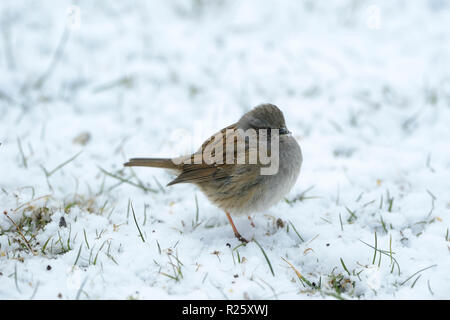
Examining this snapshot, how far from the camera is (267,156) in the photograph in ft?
12.3

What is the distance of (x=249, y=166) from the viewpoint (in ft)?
12.2

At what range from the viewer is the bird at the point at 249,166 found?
371 centimetres

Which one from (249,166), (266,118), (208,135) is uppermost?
(266,118)

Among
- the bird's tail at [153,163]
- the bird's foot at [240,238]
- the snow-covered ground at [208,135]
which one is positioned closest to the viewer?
the snow-covered ground at [208,135]

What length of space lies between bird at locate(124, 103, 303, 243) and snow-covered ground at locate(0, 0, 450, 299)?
32 centimetres

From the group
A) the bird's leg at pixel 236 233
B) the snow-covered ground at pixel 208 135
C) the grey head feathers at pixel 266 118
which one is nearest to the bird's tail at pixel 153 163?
the snow-covered ground at pixel 208 135

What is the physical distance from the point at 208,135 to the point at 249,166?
196 cm

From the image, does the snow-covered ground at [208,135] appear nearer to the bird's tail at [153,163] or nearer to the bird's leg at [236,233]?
the bird's leg at [236,233]

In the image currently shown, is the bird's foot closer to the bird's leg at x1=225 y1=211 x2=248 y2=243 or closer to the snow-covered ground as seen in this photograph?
the bird's leg at x1=225 y1=211 x2=248 y2=243

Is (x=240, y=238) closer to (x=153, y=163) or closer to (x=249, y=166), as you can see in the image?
(x=249, y=166)

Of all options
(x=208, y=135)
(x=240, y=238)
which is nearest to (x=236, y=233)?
(x=240, y=238)

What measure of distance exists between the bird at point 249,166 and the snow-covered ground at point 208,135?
322mm
